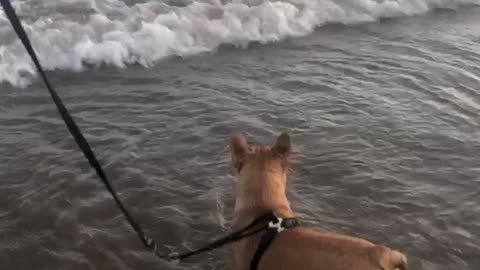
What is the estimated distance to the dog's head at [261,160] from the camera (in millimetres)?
3951

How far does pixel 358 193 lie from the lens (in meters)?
Result: 5.35

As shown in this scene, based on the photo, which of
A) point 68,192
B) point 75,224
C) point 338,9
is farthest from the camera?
point 338,9

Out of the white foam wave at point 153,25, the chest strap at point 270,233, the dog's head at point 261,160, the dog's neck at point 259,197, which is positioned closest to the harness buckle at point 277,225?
the chest strap at point 270,233

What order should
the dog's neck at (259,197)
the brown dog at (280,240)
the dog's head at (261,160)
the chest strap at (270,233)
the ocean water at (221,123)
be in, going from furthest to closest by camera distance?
the ocean water at (221,123)
the dog's head at (261,160)
the dog's neck at (259,197)
the chest strap at (270,233)
the brown dog at (280,240)

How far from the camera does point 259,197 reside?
A: 3.87 meters

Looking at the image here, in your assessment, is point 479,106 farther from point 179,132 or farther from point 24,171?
point 24,171

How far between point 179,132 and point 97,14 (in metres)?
3.50

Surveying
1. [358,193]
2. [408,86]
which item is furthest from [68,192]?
[408,86]

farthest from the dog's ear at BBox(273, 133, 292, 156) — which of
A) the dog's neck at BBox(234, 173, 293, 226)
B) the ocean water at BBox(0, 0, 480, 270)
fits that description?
the ocean water at BBox(0, 0, 480, 270)

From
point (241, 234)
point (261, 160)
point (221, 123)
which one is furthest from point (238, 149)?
point (221, 123)

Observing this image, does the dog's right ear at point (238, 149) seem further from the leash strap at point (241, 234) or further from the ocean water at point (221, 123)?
the ocean water at point (221, 123)

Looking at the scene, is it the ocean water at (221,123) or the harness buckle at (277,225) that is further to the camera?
the ocean water at (221,123)

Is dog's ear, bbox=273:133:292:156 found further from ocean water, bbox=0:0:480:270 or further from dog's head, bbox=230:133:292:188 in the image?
ocean water, bbox=0:0:480:270

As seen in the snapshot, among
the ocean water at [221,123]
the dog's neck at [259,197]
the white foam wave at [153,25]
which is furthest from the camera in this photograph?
the white foam wave at [153,25]
